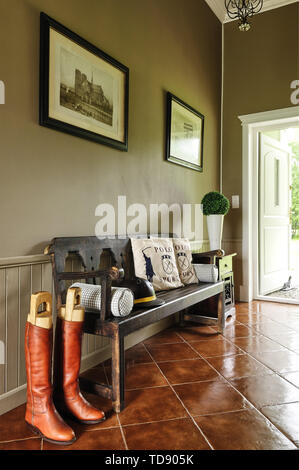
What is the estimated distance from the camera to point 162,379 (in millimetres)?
2209

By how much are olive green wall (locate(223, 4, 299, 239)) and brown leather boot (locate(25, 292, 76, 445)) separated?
11.2 ft

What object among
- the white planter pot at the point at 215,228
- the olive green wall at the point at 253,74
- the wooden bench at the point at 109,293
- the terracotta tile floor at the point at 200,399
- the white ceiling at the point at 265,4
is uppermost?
the white ceiling at the point at 265,4

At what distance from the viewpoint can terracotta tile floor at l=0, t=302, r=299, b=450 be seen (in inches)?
61.7

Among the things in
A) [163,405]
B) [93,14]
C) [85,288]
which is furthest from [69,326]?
[93,14]

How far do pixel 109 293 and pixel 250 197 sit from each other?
10.3 ft

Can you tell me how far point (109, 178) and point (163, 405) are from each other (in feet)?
5.14

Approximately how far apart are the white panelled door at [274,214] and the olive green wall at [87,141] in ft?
3.37

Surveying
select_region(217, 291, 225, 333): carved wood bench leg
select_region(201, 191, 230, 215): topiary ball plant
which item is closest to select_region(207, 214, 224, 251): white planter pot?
select_region(201, 191, 230, 215): topiary ball plant

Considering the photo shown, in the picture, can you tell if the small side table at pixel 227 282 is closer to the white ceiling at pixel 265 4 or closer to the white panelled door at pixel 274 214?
the white panelled door at pixel 274 214

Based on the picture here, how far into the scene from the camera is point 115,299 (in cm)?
188

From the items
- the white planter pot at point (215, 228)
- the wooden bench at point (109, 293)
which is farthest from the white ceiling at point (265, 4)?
the wooden bench at point (109, 293)

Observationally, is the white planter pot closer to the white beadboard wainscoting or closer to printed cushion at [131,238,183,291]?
printed cushion at [131,238,183,291]

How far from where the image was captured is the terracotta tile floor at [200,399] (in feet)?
5.15

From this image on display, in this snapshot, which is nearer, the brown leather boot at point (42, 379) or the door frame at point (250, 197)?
the brown leather boot at point (42, 379)
